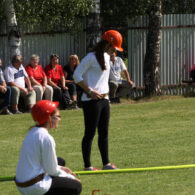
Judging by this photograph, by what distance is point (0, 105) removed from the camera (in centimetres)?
1633

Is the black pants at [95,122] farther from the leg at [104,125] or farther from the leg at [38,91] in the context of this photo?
the leg at [38,91]

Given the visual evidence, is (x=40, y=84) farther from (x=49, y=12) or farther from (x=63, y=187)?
(x=63, y=187)

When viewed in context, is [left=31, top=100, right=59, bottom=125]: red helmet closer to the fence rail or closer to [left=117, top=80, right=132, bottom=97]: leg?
[left=117, top=80, right=132, bottom=97]: leg

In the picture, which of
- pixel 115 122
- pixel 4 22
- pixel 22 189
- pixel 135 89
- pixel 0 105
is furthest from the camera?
pixel 135 89

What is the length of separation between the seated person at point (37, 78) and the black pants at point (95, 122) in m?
7.49

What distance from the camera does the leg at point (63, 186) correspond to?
609 centimetres

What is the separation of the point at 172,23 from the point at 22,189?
1443 cm

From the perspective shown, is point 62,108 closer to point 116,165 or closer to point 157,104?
point 157,104

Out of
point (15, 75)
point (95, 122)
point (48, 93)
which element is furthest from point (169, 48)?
point (95, 122)

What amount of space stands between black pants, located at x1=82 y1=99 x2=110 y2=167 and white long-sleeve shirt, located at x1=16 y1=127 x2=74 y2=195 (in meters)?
2.59

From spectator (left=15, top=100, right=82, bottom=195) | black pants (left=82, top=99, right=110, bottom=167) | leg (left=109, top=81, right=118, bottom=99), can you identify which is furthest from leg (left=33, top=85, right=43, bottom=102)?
spectator (left=15, top=100, right=82, bottom=195)

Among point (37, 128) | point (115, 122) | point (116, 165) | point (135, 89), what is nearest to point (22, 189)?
point (37, 128)

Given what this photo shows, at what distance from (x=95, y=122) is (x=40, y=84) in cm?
791

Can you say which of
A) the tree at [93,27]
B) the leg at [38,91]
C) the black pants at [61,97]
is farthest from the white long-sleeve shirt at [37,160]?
the tree at [93,27]
